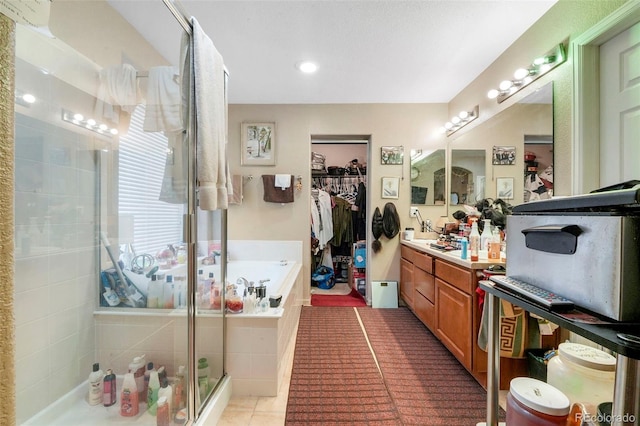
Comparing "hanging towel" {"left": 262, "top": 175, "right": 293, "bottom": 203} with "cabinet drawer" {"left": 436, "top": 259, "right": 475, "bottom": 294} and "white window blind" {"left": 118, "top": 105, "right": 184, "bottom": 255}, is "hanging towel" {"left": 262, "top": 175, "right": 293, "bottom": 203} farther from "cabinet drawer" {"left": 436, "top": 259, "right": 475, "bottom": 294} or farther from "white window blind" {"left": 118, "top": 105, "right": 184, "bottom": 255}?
"cabinet drawer" {"left": 436, "top": 259, "right": 475, "bottom": 294}

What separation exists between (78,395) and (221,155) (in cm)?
151

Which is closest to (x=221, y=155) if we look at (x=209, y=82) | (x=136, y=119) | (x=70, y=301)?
(x=209, y=82)

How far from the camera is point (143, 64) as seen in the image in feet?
6.13

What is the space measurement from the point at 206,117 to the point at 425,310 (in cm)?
235

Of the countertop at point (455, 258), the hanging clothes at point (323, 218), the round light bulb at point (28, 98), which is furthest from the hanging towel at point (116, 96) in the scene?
the hanging clothes at point (323, 218)

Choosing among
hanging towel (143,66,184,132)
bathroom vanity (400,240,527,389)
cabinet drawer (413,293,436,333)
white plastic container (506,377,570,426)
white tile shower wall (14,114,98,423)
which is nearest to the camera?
white plastic container (506,377,570,426)

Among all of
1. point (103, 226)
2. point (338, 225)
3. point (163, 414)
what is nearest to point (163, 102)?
point (103, 226)

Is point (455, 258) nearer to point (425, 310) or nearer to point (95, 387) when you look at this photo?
point (425, 310)

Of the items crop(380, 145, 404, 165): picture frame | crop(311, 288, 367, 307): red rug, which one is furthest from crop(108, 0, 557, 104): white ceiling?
crop(311, 288, 367, 307): red rug

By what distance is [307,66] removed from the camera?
2.30 meters

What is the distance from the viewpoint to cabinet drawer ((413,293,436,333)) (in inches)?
85.7

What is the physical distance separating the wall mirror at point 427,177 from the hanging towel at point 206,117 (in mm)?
2480

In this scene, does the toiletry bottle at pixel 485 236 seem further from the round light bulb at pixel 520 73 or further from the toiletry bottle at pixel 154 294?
the toiletry bottle at pixel 154 294

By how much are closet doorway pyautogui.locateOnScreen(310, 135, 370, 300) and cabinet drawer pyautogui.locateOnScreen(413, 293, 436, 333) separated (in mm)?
1023
